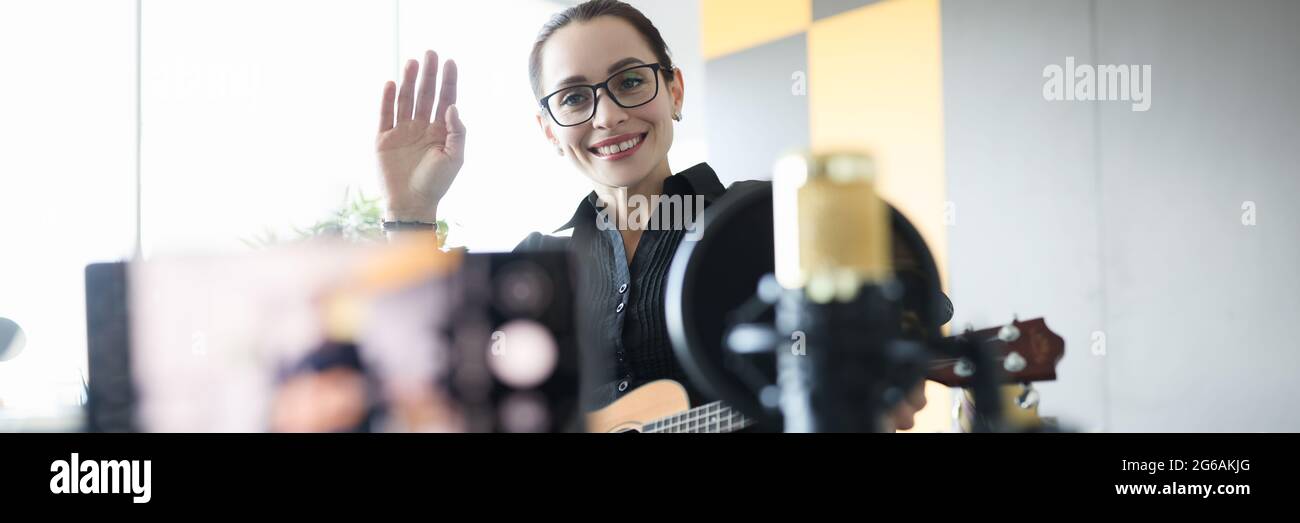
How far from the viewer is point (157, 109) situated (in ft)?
8.98

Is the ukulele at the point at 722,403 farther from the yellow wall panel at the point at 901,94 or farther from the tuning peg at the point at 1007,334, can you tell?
the yellow wall panel at the point at 901,94

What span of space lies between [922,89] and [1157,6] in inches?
20.9

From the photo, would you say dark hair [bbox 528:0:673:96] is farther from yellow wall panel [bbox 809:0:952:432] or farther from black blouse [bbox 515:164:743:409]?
yellow wall panel [bbox 809:0:952:432]

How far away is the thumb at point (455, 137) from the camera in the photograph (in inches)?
26.4

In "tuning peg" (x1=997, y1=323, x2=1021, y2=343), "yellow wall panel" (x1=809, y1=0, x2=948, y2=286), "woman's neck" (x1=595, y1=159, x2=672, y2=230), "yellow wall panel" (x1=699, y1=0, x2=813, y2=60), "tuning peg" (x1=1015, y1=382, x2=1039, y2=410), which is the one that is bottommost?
"tuning peg" (x1=1015, y1=382, x2=1039, y2=410)

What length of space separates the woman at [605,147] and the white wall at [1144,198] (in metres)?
1.00

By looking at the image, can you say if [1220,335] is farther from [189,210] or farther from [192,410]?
[189,210]

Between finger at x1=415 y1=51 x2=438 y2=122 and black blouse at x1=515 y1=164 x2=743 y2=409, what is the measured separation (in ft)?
0.47

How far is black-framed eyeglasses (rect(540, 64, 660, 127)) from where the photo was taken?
77 cm

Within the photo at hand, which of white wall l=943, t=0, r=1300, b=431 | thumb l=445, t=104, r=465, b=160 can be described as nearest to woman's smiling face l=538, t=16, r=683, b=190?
thumb l=445, t=104, r=465, b=160

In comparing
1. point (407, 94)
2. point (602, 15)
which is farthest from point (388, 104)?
point (602, 15)

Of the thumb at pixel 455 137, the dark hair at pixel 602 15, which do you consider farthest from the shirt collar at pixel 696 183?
the thumb at pixel 455 137
